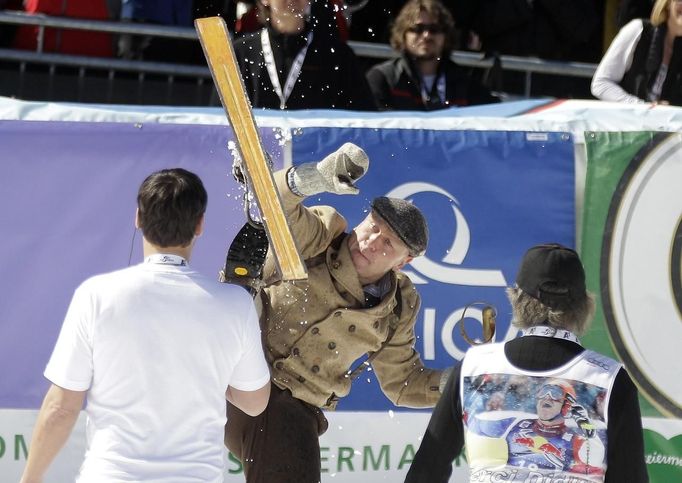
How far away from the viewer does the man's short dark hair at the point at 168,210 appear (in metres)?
3.12

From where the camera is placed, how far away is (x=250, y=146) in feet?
12.0

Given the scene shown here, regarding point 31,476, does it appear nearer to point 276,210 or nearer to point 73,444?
point 276,210

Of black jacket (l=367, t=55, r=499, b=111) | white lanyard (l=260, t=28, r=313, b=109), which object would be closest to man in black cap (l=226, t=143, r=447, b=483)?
white lanyard (l=260, t=28, r=313, b=109)

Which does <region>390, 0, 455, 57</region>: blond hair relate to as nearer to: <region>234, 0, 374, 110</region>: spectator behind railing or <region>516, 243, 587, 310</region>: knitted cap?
<region>234, 0, 374, 110</region>: spectator behind railing

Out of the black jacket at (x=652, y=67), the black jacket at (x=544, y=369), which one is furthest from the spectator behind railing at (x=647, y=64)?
the black jacket at (x=544, y=369)

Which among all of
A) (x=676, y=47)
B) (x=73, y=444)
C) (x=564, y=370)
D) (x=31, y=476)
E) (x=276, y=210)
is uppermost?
(x=676, y=47)

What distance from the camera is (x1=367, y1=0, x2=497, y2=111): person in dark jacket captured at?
6148 mm

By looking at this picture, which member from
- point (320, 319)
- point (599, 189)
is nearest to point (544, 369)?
point (320, 319)

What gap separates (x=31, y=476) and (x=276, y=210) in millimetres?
1016

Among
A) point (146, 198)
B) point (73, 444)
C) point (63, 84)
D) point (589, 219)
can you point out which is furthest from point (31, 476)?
point (63, 84)

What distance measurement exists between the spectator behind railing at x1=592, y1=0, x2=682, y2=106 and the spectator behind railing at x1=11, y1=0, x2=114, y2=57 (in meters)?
2.70

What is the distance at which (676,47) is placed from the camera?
6.07 m

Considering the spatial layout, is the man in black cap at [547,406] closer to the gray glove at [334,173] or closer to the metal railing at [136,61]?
the gray glove at [334,173]

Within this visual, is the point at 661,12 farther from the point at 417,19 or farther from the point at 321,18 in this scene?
the point at 321,18
